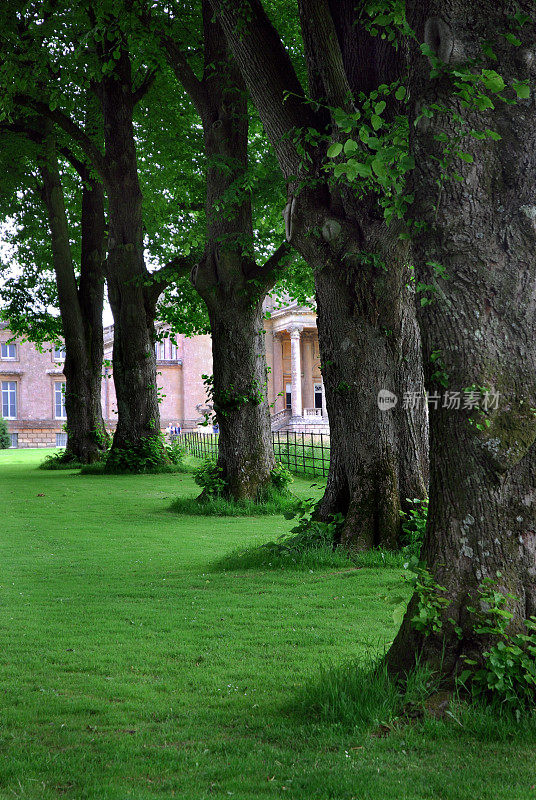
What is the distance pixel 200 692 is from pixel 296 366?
59.0 meters

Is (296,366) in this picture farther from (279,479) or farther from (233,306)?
(233,306)

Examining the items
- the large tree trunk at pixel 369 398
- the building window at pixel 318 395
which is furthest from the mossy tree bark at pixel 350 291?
the building window at pixel 318 395

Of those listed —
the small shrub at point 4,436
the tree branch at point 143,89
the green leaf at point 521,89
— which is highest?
the tree branch at point 143,89

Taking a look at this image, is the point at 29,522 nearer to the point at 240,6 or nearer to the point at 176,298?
the point at 240,6

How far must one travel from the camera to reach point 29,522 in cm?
1243

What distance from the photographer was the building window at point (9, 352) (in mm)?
59125

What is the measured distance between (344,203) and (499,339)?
424 centimetres

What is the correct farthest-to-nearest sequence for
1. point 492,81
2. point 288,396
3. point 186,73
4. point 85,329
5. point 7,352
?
point 288,396 < point 7,352 < point 85,329 < point 186,73 < point 492,81

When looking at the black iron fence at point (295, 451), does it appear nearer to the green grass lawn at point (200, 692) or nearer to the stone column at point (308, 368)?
the green grass lawn at point (200, 692)

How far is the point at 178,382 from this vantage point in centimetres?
6334

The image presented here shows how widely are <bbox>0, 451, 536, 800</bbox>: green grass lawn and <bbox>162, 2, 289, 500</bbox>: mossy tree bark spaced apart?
4133 mm

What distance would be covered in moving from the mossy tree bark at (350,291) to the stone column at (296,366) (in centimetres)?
5329

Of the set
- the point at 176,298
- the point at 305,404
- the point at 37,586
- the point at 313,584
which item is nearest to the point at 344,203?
the point at 313,584

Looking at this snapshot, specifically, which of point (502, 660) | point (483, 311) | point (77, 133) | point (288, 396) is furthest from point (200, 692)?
point (288, 396)
